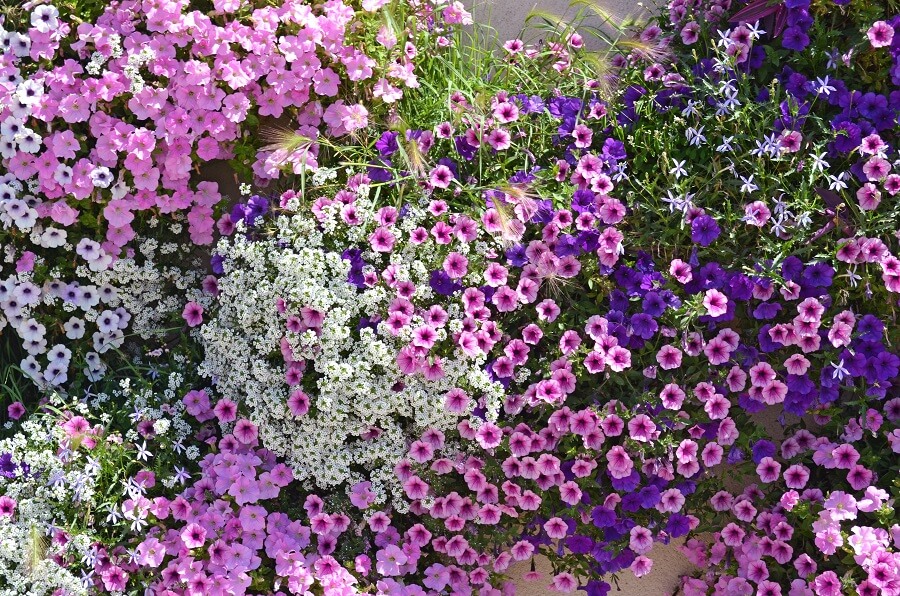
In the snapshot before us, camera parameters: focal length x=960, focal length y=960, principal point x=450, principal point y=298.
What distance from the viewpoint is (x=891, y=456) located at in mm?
2863

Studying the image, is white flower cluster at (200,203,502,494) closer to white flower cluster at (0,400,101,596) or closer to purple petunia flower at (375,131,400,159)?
purple petunia flower at (375,131,400,159)

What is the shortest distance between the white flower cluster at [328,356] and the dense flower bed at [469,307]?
0.4 inches

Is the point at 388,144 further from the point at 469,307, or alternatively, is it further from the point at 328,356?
the point at 328,356

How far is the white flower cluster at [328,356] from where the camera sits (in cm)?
284

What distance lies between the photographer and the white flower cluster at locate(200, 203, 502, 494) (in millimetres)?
2840

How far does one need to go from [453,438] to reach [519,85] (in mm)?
1257

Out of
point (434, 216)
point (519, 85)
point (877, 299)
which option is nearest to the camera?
point (877, 299)

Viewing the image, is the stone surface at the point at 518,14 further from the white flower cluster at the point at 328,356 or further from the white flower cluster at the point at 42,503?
the white flower cluster at the point at 42,503

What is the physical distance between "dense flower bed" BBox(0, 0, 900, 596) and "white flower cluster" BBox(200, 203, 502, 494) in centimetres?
1

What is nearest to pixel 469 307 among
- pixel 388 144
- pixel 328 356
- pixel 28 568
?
pixel 328 356

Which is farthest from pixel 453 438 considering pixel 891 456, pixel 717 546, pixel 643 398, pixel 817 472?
pixel 891 456

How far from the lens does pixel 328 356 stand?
287 centimetres

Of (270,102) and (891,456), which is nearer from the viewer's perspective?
(891,456)

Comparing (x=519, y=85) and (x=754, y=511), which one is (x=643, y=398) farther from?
(x=519, y=85)
